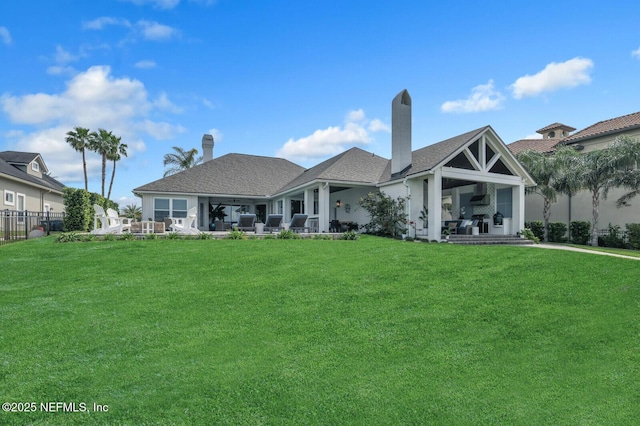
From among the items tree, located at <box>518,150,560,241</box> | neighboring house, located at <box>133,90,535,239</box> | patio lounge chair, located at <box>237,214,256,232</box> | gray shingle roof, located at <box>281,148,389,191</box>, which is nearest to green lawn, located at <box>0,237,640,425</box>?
neighboring house, located at <box>133,90,535,239</box>

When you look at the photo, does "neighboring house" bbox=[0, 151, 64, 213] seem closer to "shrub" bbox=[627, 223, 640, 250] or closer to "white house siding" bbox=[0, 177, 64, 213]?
"white house siding" bbox=[0, 177, 64, 213]

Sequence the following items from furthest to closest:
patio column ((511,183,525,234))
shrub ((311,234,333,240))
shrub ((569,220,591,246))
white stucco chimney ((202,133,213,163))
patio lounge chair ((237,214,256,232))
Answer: white stucco chimney ((202,133,213,163))
shrub ((569,220,591,246))
patio lounge chair ((237,214,256,232))
patio column ((511,183,525,234))
shrub ((311,234,333,240))

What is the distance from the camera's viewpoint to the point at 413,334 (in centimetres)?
510

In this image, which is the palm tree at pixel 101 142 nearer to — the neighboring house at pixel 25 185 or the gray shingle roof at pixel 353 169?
the neighboring house at pixel 25 185

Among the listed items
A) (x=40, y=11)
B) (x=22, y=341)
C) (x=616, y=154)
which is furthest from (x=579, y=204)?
(x=40, y=11)

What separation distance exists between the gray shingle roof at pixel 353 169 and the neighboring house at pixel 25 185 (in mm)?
17910

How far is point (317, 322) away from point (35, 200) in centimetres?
3016

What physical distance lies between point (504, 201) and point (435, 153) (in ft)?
16.3

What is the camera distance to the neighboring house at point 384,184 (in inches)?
630

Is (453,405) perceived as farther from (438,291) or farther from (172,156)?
(172,156)

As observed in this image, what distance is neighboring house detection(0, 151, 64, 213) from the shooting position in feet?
72.2

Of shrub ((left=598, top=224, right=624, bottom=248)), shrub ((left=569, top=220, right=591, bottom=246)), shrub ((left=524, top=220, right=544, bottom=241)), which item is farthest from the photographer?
shrub ((left=524, top=220, right=544, bottom=241))

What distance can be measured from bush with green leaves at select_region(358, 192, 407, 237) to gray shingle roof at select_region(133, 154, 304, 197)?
30.6 ft

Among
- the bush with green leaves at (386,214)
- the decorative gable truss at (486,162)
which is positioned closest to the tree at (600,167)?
the decorative gable truss at (486,162)
